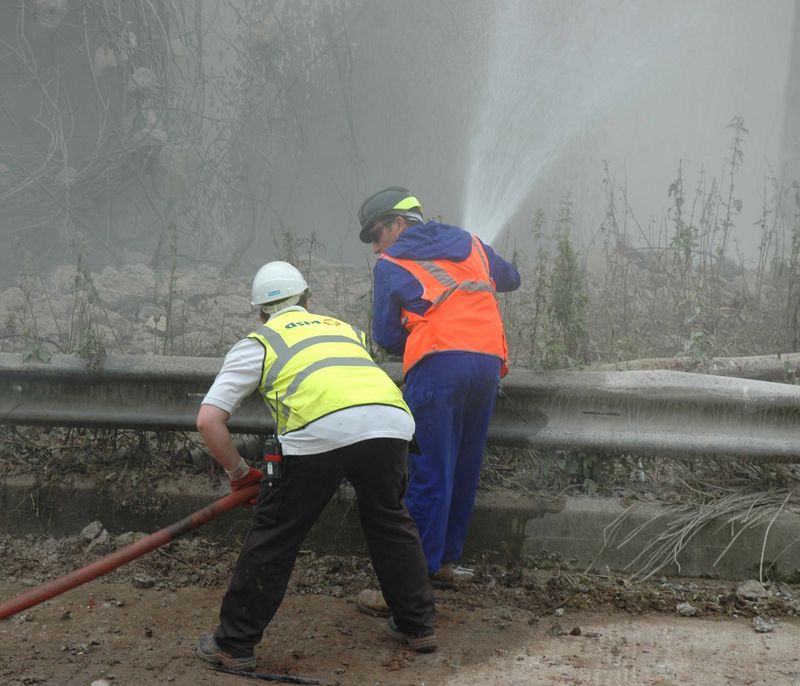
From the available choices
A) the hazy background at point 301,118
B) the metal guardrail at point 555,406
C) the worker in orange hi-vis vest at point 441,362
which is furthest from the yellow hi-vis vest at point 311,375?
the hazy background at point 301,118

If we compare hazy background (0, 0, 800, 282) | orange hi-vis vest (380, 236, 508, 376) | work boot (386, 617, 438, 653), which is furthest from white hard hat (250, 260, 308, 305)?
hazy background (0, 0, 800, 282)

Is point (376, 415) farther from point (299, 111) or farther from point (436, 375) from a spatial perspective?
point (299, 111)

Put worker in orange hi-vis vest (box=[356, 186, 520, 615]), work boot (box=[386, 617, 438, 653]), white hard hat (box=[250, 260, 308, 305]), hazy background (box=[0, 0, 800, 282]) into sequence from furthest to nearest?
hazy background (box=[0, 0, 800, 282])
worker in orange hi-vis vest (box=[356, 186, 520, 615])
white hard hat (box=[250, 260, 308, 305])
work boot (box=[386, 617, 438, 653])

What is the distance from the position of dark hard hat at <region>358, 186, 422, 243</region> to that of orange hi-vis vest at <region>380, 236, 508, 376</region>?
263 mm

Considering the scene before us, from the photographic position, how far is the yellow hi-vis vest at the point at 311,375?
358cm

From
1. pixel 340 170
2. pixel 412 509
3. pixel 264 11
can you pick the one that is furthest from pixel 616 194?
pixel 412 509

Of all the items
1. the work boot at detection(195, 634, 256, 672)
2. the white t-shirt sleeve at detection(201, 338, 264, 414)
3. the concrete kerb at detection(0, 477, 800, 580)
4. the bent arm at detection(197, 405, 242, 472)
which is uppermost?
the white t-shirt sleeve at detection(201, 338, 264, 414)

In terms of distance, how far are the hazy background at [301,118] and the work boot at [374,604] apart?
459 cm

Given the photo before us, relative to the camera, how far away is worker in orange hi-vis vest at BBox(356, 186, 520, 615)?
399 cm

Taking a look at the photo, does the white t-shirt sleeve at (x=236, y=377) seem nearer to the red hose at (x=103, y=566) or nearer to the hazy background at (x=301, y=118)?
the red hose at (x=103, y=566)

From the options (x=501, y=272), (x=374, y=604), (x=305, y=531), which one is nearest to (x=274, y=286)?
(x=305, y=531)

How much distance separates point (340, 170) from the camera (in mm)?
8453

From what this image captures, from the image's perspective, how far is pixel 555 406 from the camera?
4348mm

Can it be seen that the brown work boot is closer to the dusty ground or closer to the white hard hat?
the dusty ground
